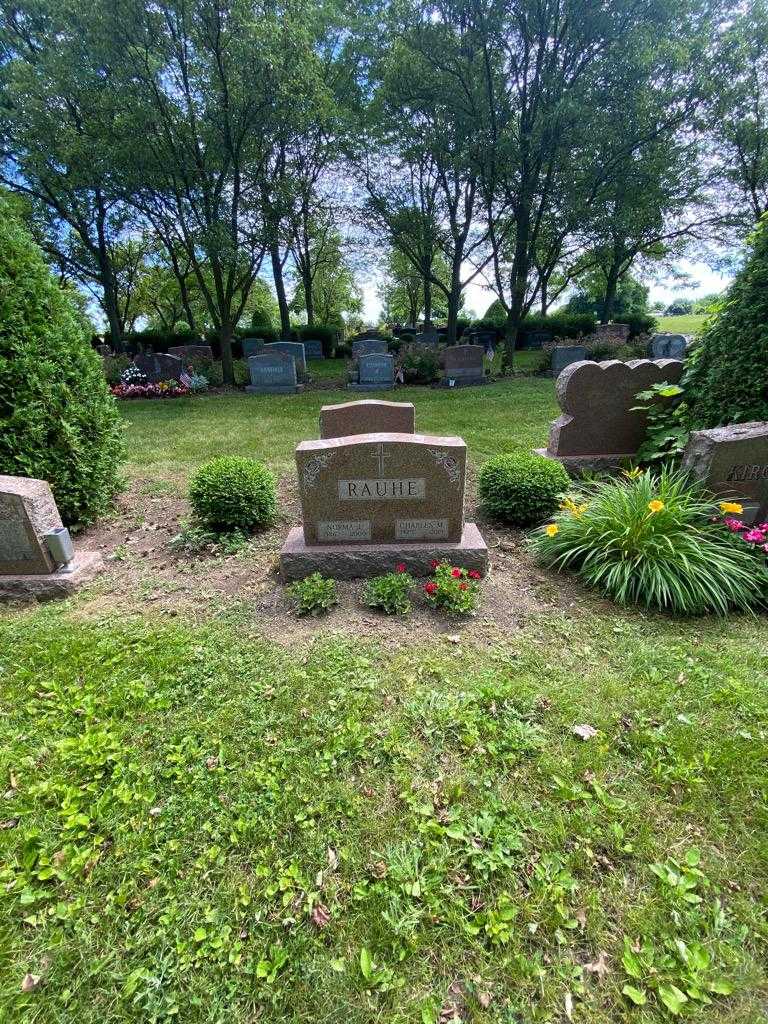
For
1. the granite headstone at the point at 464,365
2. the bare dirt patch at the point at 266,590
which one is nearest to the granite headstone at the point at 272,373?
the granite headstone at the point at 464,365

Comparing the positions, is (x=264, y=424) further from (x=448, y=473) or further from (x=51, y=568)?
(x=448, y=473)

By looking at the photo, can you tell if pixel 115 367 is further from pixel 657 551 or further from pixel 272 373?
pixel 657 551

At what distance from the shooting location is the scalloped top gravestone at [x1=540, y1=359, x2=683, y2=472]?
215 inches

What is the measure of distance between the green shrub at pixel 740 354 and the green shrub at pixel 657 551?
96 cm

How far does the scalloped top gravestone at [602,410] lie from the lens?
17.9 ft

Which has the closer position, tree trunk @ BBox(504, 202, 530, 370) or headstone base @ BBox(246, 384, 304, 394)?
headstone base @ BBox(246, 384, 304, 394)

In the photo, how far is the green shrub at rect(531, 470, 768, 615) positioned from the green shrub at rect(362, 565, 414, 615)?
1.41m

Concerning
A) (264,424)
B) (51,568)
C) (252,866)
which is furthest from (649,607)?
(264,424)

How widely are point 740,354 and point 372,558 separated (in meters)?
4.03

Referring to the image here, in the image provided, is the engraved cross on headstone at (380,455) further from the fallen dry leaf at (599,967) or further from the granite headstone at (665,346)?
the granite headstone at (665,346)

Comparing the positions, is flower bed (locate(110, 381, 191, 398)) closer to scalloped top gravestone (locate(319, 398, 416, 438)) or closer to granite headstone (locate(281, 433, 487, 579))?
scalloped top gravestone (locate(319, 398, 416, 438))

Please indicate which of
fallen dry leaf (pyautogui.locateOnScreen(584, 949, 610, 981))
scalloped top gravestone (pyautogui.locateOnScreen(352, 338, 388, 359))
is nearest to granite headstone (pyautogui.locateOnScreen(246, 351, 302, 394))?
scalloped top gravestone (pyautogui.locateOnScreen(352, 338, 388, 359))

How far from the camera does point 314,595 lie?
132 inches

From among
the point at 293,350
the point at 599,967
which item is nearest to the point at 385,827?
the point at 599,967
